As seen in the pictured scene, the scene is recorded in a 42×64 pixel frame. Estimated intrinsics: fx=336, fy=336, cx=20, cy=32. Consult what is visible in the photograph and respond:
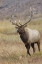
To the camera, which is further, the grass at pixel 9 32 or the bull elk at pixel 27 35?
the grass at pixel 9 32

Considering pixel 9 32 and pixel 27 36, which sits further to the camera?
pixel 9 32

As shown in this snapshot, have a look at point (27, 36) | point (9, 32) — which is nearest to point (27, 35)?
point (27, 36)

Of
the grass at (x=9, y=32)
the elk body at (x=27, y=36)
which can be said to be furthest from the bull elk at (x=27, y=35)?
A: the grass at (x=9, y=32)

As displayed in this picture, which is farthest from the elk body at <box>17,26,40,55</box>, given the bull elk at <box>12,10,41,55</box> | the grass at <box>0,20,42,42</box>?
the grass at <box>0,20,42,42</box>

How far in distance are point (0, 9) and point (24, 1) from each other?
5620mm

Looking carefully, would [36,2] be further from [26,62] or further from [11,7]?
[26,62]

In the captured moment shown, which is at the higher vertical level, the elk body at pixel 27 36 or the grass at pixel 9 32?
the elk body at pixel 27 36

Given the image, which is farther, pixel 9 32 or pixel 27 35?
pixel 9 32

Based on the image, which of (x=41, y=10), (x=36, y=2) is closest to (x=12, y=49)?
(x=41, y=10)

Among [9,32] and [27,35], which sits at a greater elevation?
[27,35]

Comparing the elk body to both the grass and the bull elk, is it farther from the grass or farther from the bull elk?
the grass

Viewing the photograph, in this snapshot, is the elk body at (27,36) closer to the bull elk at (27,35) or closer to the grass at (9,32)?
the bull elk at (27,35)

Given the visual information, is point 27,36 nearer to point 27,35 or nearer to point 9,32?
point 27,35

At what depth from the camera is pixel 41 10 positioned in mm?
66438
